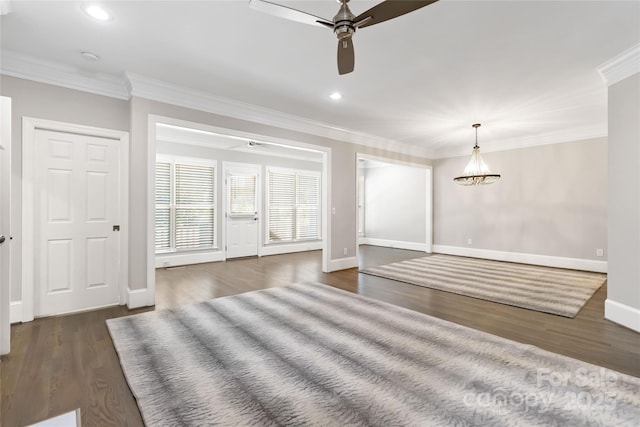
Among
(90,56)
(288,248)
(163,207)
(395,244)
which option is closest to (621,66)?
(90,56)

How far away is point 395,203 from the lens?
895 cm

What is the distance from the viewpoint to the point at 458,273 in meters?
5.22

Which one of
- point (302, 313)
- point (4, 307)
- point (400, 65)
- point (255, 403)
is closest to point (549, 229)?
point (400, 65)

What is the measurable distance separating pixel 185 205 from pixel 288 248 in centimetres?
283

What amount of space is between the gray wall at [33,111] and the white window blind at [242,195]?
11.3 feet

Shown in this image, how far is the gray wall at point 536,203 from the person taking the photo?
547 centimetres

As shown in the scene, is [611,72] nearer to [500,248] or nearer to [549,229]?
[549,229]

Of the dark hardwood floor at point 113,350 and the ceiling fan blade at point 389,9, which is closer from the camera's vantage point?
the ceiling fan blade at point 389,9

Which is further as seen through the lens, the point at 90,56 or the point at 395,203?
the point at 395,203

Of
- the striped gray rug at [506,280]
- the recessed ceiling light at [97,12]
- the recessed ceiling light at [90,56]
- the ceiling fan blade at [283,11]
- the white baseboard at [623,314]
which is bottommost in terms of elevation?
the striped gray rug at [506,280]

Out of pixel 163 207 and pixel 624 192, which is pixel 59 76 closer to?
pixel 163 207

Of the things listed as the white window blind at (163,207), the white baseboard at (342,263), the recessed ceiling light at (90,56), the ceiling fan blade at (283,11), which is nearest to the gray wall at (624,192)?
the ceiling fan blade at (283,11)

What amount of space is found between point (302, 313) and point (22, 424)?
2.17 m

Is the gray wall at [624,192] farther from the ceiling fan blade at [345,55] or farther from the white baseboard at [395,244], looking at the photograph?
the white baseboard at [395,244]
